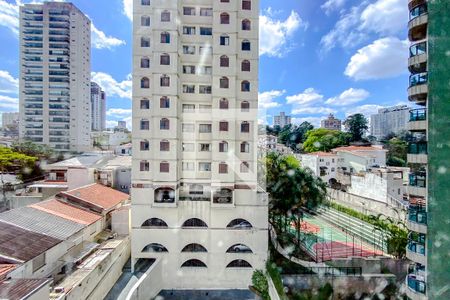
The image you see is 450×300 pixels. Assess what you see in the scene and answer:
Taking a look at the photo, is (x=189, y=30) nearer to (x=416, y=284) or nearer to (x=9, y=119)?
(x=416, y=284)

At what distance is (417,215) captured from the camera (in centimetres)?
650

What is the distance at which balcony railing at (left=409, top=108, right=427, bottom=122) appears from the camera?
649cm

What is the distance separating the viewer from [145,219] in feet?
34.1

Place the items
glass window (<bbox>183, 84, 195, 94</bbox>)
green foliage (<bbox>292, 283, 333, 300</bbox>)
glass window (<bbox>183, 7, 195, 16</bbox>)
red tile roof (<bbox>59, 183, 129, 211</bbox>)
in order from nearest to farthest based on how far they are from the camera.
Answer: green foliage (<bbox>292, 283, 333, 300</bbox>), glass window (<bbox>183, 7, 195, 16</bbox>), glass window (<bbox>183, 84, 195, 94</bbox>), red tile roof (<bbox>59, 183, 129, 211</bbox>)

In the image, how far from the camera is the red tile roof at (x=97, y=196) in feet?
40.6

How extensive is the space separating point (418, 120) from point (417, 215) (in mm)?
2298

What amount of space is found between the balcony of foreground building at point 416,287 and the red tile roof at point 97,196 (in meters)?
11.7

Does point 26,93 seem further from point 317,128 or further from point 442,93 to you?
point 442,93

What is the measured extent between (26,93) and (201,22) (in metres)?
30.4

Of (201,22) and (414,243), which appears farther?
(201,22)

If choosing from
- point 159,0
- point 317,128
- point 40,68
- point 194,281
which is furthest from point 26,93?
point 317,128

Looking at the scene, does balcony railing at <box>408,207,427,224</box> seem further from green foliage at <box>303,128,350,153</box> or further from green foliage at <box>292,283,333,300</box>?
green foliage at <box>303,128,350,153</box>

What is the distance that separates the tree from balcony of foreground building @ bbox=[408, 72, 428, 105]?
26.5 meters

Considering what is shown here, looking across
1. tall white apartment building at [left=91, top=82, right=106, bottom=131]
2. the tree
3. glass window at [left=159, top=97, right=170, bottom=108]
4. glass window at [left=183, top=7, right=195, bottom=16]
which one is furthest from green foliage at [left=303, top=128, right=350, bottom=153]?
tall white apartment building at [left=91, top=82, right=106, bottom=131]
